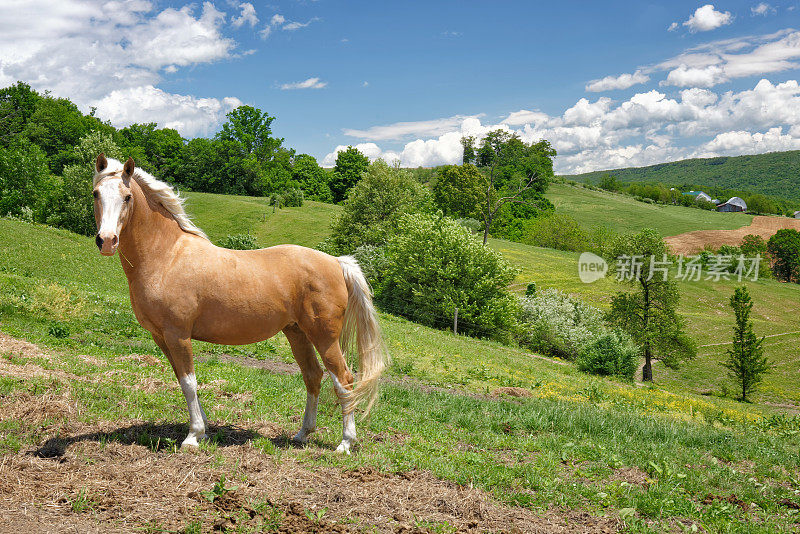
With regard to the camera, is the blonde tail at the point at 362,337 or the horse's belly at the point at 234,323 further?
the blonde tail at the point at 362,337

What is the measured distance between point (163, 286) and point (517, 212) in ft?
296

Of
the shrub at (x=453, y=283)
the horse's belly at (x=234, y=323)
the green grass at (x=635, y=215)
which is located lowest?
the shrub at (x=453, y=283)

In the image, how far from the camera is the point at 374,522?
4.67 m

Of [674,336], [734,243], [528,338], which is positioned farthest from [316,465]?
[734,243]

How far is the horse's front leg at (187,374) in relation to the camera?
5727 millimetres

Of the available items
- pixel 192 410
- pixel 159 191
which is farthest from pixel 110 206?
pixel 192 410

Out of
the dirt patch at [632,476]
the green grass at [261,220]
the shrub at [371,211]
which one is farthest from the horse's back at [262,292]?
the green grass at [261,220]

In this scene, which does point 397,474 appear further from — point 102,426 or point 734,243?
point 734,243

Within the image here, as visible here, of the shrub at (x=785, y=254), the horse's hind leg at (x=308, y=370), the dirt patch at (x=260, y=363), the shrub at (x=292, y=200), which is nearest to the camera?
the horse's hind leg at (x=308, y=370)

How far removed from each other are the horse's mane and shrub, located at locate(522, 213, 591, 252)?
82348mm

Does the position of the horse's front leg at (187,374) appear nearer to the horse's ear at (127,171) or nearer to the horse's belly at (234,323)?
the horse's belly at (234,323)

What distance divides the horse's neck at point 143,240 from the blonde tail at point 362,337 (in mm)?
2091

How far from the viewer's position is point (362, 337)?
662 centimetres

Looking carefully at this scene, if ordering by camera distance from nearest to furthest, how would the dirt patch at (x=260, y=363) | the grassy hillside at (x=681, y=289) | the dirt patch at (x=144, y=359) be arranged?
the dirt patch at (x=144, y=359)
the dirt patch at (x=260, y=363)
the grassy hillside at (x=681, y=289)
